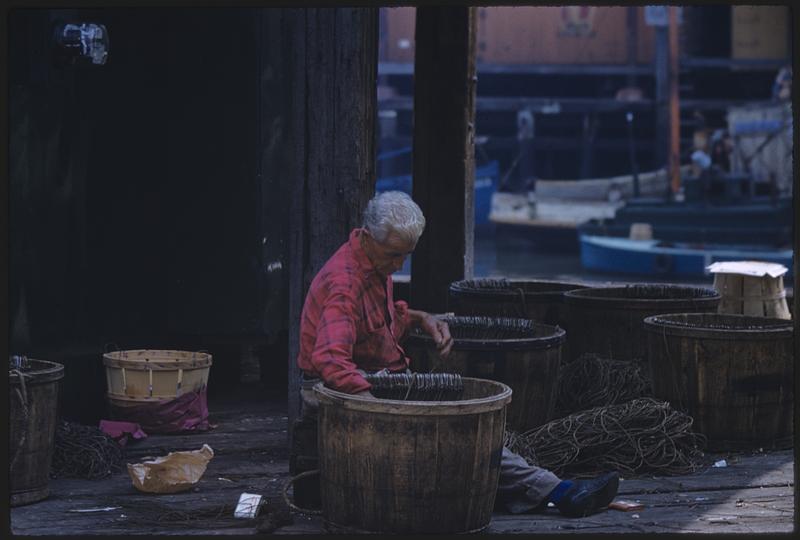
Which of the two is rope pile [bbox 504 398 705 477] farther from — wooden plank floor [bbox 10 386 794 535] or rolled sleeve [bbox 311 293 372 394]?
rolled sleeve [bbox 311 293 372 394]

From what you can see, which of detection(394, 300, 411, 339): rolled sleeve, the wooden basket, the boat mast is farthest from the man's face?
the boat mast

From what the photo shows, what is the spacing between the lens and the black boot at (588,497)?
6.21 metres

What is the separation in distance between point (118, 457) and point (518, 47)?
111ft

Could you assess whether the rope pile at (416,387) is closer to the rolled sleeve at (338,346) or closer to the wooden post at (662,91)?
the rolled sleeve at (338,346)

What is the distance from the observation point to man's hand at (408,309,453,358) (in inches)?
259

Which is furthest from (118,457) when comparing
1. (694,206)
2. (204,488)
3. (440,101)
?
(694,206)

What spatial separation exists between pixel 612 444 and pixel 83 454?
3.10 m

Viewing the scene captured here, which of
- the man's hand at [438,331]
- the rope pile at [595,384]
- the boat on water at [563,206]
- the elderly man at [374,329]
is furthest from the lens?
the boat on water at [563,206]

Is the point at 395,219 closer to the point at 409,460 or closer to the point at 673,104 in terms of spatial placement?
the point at 409,460

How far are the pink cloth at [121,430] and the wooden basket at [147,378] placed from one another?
206 millimetres

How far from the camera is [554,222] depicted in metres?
38.6

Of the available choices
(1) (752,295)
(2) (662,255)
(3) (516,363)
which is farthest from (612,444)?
(2) (662,255)

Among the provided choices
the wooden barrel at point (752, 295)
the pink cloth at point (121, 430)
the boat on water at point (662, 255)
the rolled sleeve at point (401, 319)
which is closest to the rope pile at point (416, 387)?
the rolled sleeve at point (401, 319)

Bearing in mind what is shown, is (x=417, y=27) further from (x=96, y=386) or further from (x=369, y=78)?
(x=96, y=386)
